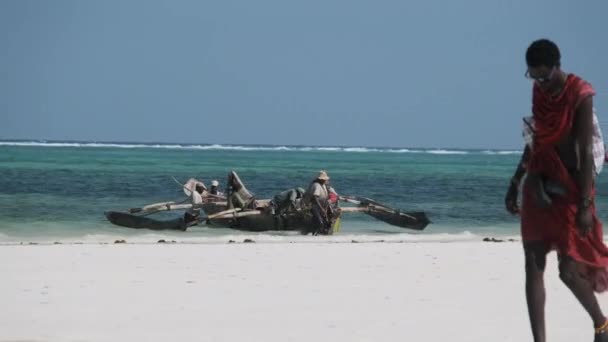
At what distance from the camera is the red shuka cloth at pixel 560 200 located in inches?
204

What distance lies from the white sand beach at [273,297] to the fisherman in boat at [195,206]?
8.70 metres

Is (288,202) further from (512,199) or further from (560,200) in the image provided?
(560,200)

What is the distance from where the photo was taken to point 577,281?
5301 mm

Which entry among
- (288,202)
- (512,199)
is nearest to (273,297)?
(512,199)

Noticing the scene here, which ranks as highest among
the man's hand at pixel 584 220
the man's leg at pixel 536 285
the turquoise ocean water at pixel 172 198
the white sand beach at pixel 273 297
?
the man's hand at pixel 584 220

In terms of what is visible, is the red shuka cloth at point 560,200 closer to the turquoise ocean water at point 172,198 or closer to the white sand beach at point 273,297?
the white sand beach at point 273,297

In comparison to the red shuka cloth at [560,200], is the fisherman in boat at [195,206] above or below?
below

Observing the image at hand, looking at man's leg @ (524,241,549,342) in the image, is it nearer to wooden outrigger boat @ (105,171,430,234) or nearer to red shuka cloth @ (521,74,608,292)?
red shuka cloth @ (521,74,608,292)

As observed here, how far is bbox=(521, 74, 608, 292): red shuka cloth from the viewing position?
204 inches

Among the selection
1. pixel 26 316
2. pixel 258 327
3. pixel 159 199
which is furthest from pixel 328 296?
pixel 159 199

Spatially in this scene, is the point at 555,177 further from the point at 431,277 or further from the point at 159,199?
the point at 159,199

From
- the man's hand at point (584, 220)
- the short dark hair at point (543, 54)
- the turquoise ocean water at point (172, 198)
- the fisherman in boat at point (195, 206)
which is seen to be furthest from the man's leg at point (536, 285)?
the fisherman in boat at point (195, 206)

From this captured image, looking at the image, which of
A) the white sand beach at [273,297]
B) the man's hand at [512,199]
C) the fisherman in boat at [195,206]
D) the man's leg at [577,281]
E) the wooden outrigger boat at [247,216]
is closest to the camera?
the man's leg at [577,281]

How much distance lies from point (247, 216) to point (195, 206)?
1.44 metres
